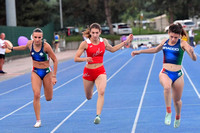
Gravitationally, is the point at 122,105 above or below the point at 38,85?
below

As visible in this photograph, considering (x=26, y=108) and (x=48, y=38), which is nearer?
(x=26, y=108)

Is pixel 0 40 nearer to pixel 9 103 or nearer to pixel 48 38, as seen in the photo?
pixel 9 103


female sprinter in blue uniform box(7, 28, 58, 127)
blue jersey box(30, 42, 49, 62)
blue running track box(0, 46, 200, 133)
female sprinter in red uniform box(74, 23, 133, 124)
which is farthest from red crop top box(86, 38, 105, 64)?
blue running track box(0, 46, 200, 133)

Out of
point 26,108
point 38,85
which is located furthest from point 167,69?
point 26,108

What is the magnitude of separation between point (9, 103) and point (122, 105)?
3.23m

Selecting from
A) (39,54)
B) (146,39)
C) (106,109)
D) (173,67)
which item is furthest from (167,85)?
(146,39)

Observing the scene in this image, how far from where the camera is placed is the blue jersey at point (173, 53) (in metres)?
8.21

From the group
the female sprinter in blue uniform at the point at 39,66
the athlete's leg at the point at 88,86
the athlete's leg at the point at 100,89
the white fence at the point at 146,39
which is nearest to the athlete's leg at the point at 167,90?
the athlete's leg at the point at 100,89

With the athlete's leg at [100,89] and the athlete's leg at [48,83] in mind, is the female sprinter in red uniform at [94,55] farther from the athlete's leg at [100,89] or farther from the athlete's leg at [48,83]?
the athlete's leg at [48,83]

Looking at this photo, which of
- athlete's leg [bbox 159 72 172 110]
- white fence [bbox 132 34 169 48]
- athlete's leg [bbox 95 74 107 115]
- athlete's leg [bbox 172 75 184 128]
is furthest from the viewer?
white fence [bbox 132 34 169 48]

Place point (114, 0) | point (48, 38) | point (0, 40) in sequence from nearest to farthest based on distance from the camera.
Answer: point (0, 40) < point (48, 38) < point (114, 0)

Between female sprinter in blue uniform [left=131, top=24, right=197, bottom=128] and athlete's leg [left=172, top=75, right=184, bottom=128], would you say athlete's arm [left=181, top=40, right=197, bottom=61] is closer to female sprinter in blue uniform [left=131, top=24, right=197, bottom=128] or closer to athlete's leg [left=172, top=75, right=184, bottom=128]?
female sprinter in blue uniform [left=131, top=24, right=197, bottom=128]

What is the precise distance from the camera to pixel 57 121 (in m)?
9.78

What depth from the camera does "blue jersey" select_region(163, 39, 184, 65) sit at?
8.21 meters
